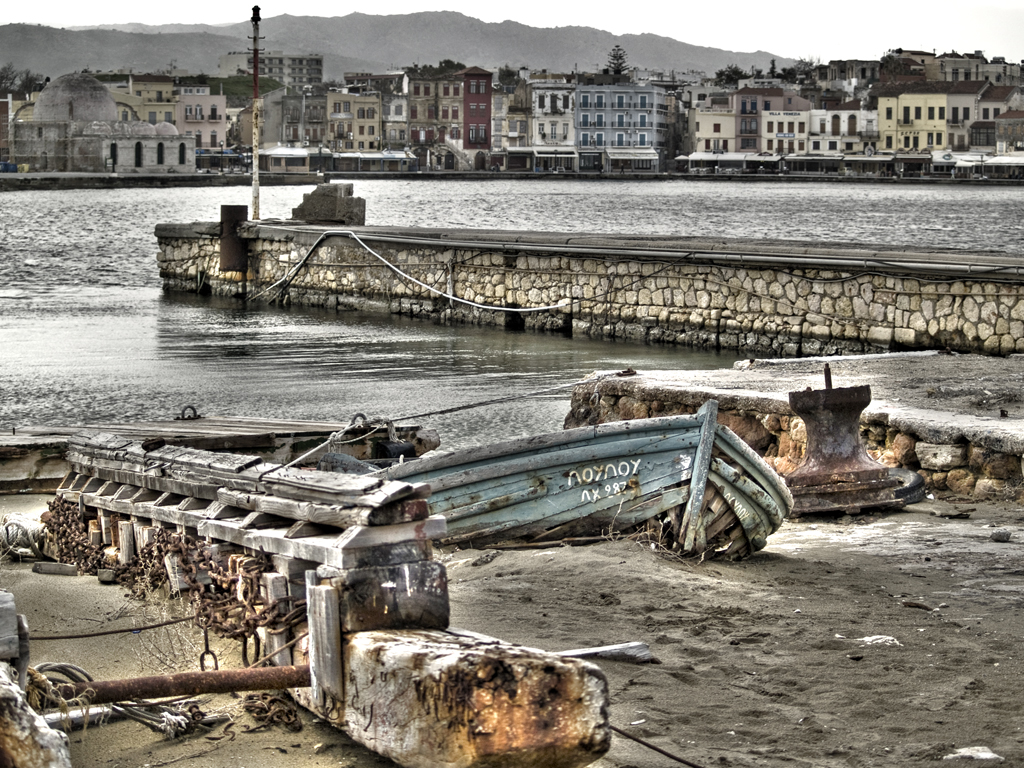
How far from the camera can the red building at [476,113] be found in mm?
157250

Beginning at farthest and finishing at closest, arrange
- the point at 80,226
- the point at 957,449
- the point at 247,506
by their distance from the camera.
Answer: the point at 80,226 → the point at 957,449 → the point at 247,506

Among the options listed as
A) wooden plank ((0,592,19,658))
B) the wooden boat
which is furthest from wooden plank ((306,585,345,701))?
the wooden boat

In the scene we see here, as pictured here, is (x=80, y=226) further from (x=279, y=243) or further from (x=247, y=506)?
(x=247, y=506)

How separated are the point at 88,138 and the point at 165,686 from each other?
5310 inches

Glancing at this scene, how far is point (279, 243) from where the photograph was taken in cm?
2998

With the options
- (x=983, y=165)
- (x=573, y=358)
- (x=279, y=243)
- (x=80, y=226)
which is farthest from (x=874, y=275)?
(x=983, y=165)

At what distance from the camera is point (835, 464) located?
9.48 metres

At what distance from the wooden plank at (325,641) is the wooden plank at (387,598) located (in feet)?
0.11

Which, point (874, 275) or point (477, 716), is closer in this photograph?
point (477, 716)

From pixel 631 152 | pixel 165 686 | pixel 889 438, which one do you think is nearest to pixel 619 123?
pixel 631 152

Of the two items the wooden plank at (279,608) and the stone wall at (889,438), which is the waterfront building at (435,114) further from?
the wooden plank at (279,608)

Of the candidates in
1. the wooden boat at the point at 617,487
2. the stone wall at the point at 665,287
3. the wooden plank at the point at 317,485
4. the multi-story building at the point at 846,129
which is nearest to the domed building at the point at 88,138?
the multi-story building at the point at 846,129

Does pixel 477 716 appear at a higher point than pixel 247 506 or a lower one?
lower

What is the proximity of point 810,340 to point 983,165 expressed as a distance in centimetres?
13019
